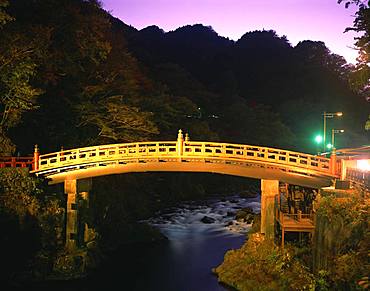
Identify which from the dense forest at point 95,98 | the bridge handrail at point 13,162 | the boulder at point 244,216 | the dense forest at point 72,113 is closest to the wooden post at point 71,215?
the dense forest at point 72,113

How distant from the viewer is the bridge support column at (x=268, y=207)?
2505 centimetres

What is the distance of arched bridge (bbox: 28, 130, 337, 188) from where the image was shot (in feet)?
79.0

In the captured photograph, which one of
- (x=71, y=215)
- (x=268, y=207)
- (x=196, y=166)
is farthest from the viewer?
(x=71, y=215)

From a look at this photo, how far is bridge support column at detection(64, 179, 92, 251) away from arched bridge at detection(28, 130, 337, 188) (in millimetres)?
614

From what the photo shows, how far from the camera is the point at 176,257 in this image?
3134cm

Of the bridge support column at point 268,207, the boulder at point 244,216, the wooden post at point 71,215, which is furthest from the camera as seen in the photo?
the boulder at point 244,216

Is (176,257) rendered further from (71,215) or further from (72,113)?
(72,113)

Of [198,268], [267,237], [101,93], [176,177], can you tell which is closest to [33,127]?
[101,93]

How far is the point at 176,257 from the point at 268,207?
906 cm

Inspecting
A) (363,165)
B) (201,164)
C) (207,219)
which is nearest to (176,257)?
(201,164)

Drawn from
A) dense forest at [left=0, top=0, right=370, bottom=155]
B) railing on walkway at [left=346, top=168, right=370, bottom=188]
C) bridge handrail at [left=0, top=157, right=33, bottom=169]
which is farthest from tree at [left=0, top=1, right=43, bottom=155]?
railing on walkway at [left=346, top=168, right=370, bottom=188]

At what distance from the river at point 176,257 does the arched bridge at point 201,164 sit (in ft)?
21.4

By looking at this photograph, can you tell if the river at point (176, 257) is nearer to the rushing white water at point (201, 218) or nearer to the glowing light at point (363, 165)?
the rushing white water at point (201, 218)

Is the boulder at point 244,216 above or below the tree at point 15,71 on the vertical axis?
below
